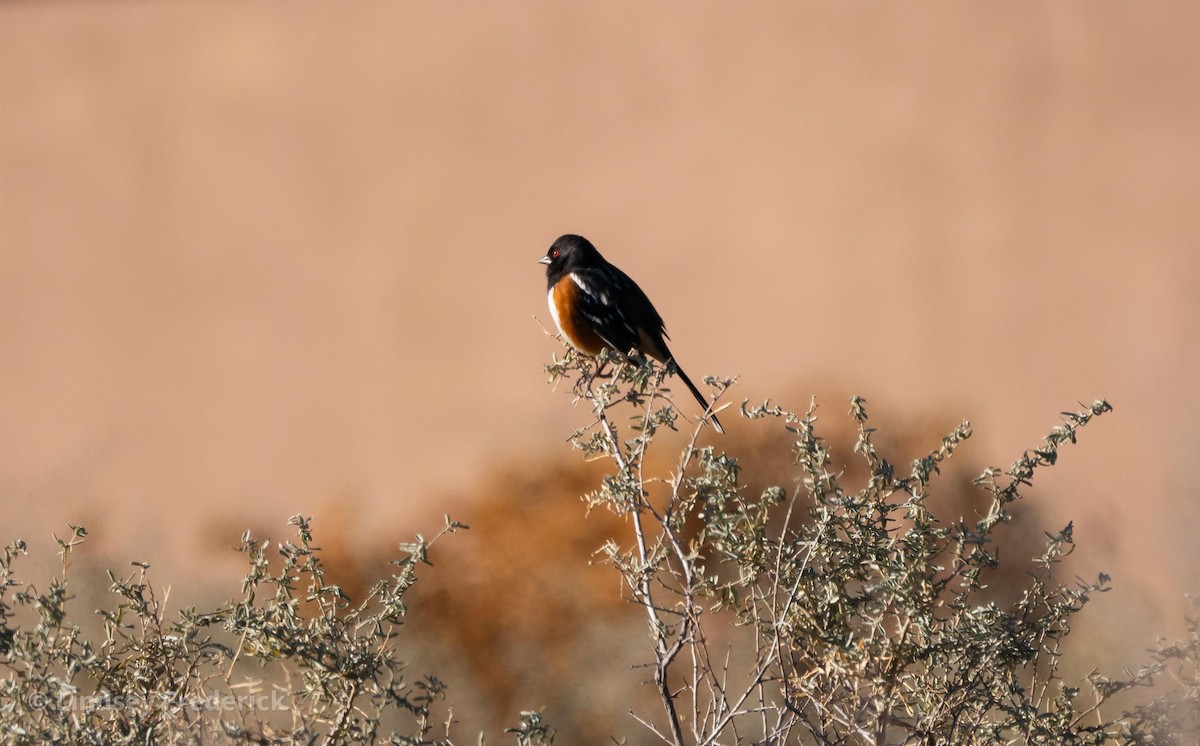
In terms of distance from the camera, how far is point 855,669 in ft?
8.87

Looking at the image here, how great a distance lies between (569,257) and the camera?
564 centimetres

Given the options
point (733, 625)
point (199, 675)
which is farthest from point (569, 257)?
point (199, 675)

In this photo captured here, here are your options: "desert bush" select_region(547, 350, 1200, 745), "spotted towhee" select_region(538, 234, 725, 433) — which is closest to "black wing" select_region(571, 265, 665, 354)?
"spotted towhee" select_region(538, 234, 725, 433)

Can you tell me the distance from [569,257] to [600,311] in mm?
545

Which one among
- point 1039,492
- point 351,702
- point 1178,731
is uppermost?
point 1039,492

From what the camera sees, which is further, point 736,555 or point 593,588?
point 593,588

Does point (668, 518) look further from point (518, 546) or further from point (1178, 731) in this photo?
point (518, 546)

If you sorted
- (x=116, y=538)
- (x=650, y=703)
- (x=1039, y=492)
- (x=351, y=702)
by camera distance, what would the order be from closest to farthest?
(x=351, y=702)
(x=650, y=703)
(x=116, y=538)
(x=1039, y=492)

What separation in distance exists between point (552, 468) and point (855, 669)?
23.4ft

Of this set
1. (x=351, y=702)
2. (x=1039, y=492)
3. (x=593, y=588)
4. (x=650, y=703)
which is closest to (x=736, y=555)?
(x=351, y=702)

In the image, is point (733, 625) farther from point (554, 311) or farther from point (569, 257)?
point (569, 257)

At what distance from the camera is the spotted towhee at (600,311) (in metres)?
5.11

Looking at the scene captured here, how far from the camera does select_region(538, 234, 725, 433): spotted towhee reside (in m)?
5.11

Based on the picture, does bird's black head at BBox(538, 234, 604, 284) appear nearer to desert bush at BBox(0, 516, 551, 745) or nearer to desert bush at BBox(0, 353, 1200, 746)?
desert bush at BBox(0, 353, 1200, 746)
